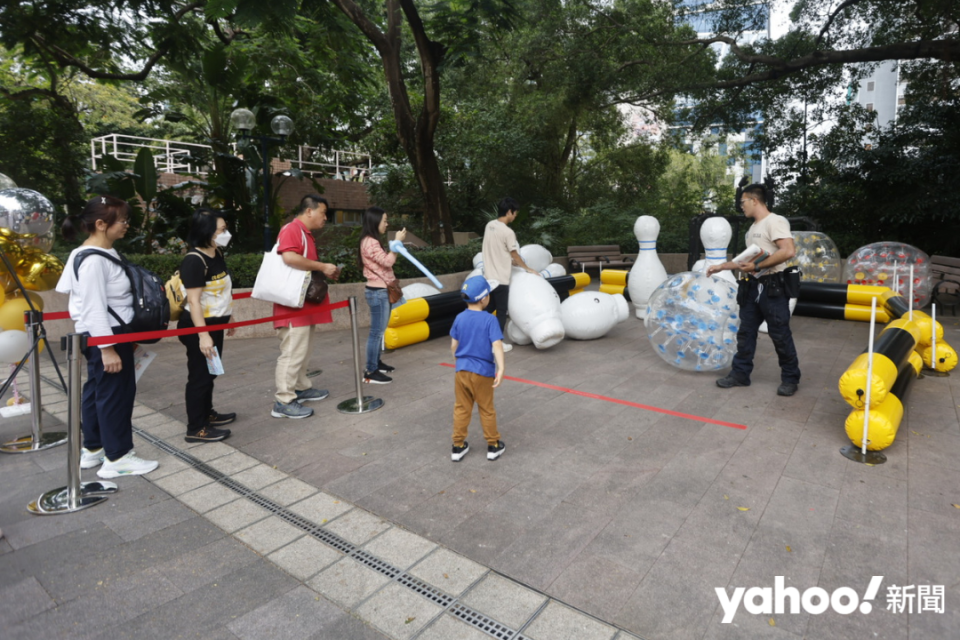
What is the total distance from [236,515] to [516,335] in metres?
4.38

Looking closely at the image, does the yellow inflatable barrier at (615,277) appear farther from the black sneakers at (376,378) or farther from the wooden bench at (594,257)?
the black sneakers at (376,378)

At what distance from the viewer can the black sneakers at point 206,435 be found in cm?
418

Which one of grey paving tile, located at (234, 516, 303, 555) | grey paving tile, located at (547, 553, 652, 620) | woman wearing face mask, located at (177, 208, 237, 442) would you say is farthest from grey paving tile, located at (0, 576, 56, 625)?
grey paving tile, located at (547, 553, 652, 620)

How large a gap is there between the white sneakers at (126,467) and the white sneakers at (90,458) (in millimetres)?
120

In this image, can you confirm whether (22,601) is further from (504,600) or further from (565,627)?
(565,627)

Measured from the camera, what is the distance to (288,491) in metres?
3.42

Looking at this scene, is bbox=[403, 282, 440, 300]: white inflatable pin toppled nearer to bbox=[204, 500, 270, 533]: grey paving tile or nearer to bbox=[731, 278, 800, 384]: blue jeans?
bbox=[731, 278, 800, 384]: blue jeans

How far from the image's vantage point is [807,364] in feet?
19.9

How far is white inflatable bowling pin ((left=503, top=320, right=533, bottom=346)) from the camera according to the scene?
274 inches

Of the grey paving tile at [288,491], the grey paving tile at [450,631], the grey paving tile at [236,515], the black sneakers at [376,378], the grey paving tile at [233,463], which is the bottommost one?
the grey paving tile at [450,631]

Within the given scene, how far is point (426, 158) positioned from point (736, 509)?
948 cm

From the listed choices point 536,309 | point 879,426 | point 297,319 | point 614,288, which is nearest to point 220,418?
point 297,319

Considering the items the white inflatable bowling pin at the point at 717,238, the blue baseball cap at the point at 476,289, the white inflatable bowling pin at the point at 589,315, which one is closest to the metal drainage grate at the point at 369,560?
the blue baseball cap at the point at 476,289

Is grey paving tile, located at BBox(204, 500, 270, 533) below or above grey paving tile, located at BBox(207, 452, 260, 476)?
Result: below
